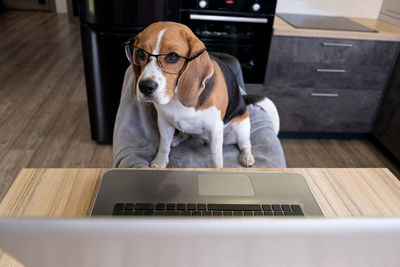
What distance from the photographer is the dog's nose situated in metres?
0.96

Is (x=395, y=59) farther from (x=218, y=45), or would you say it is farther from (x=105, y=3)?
(x=105, y=3)

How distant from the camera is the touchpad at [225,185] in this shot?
2.47 ft

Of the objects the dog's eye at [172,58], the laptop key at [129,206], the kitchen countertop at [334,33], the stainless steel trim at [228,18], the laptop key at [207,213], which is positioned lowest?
the laptop key at [207,213]

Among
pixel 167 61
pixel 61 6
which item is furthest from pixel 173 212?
pixel 61 6

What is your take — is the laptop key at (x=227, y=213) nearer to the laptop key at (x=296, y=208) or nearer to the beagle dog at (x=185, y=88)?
the laptop key at (x=296, y=208)

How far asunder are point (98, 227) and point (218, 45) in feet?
7.13

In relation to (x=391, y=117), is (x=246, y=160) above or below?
above

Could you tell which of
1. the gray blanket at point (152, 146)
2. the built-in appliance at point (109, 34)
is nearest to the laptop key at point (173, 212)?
the gray blanket at point (152, 146)

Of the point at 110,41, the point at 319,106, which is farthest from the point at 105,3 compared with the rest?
the point at 319,106

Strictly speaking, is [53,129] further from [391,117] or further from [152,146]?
[391,117]

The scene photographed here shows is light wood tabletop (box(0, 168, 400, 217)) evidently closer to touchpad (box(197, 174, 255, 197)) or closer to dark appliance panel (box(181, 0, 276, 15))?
touchpad (box(197, 174, 255, 197))

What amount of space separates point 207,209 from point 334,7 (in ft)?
8.85

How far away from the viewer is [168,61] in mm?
965

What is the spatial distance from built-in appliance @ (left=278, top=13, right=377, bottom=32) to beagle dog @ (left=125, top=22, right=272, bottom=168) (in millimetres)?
1278
